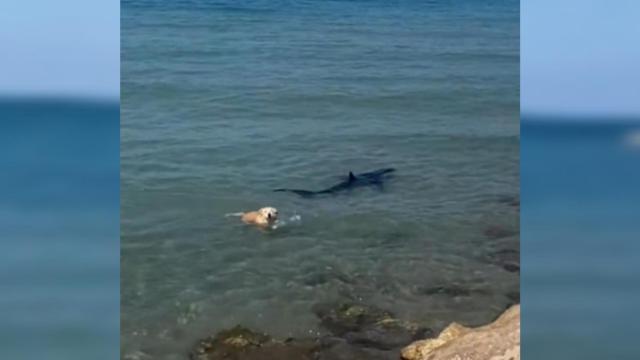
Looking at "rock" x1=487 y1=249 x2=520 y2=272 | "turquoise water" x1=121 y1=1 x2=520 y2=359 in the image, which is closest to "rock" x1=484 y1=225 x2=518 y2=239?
"turquoise water" x1=121 y1=1 x2=520 y2=359

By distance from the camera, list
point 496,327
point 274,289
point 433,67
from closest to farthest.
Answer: point 496,327 → point 274,289 → point 433,67

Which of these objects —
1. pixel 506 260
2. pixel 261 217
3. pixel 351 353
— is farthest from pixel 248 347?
pixel 506 260

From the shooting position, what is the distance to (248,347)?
3.84m

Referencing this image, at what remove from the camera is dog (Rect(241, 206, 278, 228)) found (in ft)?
14.0

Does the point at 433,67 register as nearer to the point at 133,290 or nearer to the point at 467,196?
the point at 467,196

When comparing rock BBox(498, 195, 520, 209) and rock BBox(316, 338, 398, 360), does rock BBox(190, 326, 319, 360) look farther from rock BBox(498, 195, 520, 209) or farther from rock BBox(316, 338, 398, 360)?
rock BBox(498, 195, 520, 209)

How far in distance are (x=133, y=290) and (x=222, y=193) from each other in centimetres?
72

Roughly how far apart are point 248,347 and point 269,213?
0.78 metres

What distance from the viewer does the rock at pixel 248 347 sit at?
379 centimetres

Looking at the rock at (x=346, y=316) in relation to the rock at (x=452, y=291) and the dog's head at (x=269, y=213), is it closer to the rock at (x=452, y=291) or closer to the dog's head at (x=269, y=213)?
the rock at (x=452, y=291)

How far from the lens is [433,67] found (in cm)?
466

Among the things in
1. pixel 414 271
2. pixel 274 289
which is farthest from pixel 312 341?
pixel 414 271

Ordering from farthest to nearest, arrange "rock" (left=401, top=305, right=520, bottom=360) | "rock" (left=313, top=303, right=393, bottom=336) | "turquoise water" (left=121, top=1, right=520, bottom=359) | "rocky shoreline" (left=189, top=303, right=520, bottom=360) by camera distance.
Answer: "turquoise water" (left=121, top=1, right=520, bottom=359), "rock" (left=313, top=303, right=393, bottom=336), "rocky shoreline" (left=189, top=303, right=520, bottom=360), "rock" (left=401, top=305, right=520, bottom=360)

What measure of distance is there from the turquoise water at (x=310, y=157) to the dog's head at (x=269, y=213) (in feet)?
0.23
